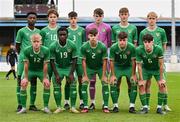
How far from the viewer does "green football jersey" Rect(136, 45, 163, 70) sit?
10766mm

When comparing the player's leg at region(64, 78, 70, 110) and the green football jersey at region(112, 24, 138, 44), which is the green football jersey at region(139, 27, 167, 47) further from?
the player's leg at region(64, 78, 70, 110)

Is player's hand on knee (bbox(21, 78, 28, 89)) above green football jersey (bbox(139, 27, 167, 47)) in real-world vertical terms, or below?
below

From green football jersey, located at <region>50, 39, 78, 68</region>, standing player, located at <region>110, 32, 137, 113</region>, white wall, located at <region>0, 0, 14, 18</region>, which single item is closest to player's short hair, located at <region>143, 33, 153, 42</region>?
standing player, located at <region>110, 32, 137, 113</region>

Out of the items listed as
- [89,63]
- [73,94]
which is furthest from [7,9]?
[73,94]

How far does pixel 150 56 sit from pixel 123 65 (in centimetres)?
63

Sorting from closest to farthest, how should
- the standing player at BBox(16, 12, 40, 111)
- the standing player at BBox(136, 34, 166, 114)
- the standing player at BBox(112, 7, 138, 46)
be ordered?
the standing player at BBox(136, 34, 166, 114), the standing player at BBox(16, 12, 40, 111), the standing player at BBox(112, 7, 138, 46)

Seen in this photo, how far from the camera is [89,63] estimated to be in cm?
1121

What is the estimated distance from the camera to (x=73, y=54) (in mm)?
10969

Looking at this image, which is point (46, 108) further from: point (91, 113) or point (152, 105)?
point (152, 105)

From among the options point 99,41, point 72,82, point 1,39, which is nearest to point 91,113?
point 72,82

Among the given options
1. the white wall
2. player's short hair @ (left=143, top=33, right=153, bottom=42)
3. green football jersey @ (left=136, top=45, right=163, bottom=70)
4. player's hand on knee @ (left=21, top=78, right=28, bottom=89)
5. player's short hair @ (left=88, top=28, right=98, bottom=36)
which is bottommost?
player's hand on knee @ (left=21, top=78, right=28, bottom=89)

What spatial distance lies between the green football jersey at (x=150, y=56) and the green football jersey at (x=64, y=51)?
4.18 ft

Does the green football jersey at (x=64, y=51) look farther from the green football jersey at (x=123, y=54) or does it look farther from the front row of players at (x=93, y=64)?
the green football jersey at (x=123, y=54)

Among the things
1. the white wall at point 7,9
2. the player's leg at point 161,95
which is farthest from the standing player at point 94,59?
the white wall at point 7,9
